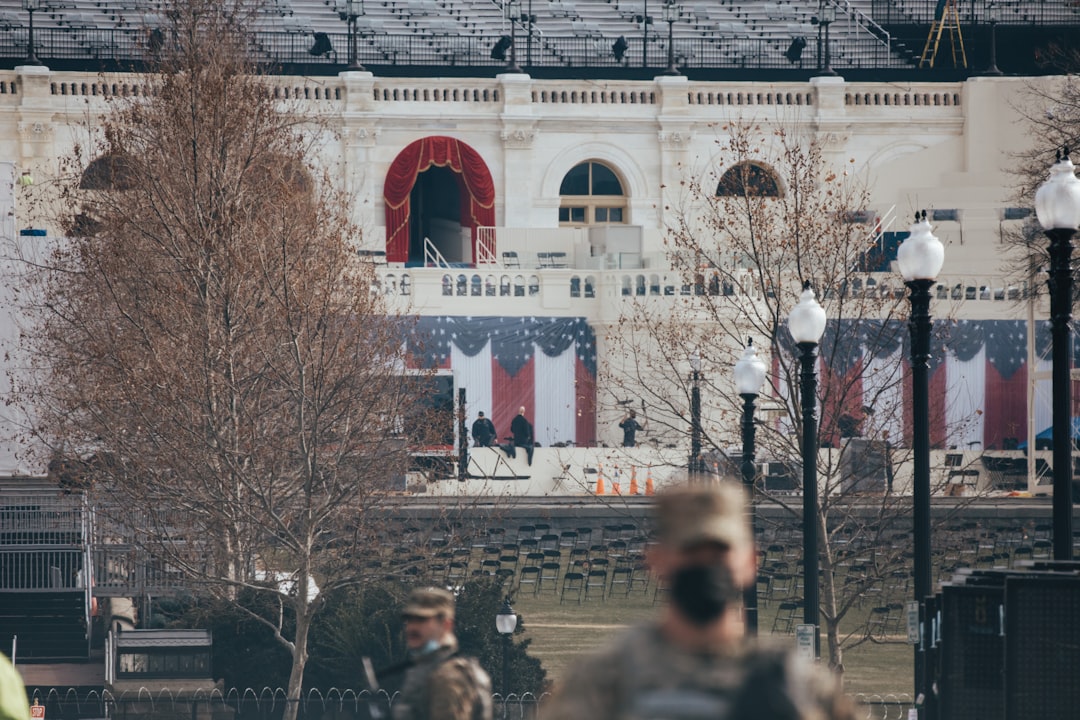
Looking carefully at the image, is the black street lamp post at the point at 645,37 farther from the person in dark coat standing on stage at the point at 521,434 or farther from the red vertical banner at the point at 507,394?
the person in dark coat standing on stage at the point at 521,434

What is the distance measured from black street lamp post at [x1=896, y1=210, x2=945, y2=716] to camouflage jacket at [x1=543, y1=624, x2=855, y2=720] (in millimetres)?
9781

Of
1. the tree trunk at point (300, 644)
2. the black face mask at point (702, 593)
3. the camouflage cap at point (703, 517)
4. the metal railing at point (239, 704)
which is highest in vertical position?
the camouflage cap at point (703, 517)

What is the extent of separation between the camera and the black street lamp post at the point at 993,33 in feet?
187

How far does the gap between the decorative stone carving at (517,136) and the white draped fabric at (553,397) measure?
41.2ft

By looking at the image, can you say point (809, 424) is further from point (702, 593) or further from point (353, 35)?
point (353, 35)

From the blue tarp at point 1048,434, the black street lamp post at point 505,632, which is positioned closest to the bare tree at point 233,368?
the black street lamp post at point 505,632

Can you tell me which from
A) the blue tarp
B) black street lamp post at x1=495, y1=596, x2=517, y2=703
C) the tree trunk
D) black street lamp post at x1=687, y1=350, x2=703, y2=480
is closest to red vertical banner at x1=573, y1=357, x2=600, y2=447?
the blue tarp

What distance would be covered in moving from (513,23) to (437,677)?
50868 millimetres

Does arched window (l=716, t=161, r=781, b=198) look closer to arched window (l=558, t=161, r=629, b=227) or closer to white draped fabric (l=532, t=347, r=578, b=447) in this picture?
arched window (l=558, t=161, r=629, b=227)

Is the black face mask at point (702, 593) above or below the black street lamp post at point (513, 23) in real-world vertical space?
below

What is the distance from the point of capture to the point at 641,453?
4003 cm

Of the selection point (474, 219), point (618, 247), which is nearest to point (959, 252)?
point (618, 247)

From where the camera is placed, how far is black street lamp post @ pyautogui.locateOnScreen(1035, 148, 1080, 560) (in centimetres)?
1216

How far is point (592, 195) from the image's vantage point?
2302 inches
